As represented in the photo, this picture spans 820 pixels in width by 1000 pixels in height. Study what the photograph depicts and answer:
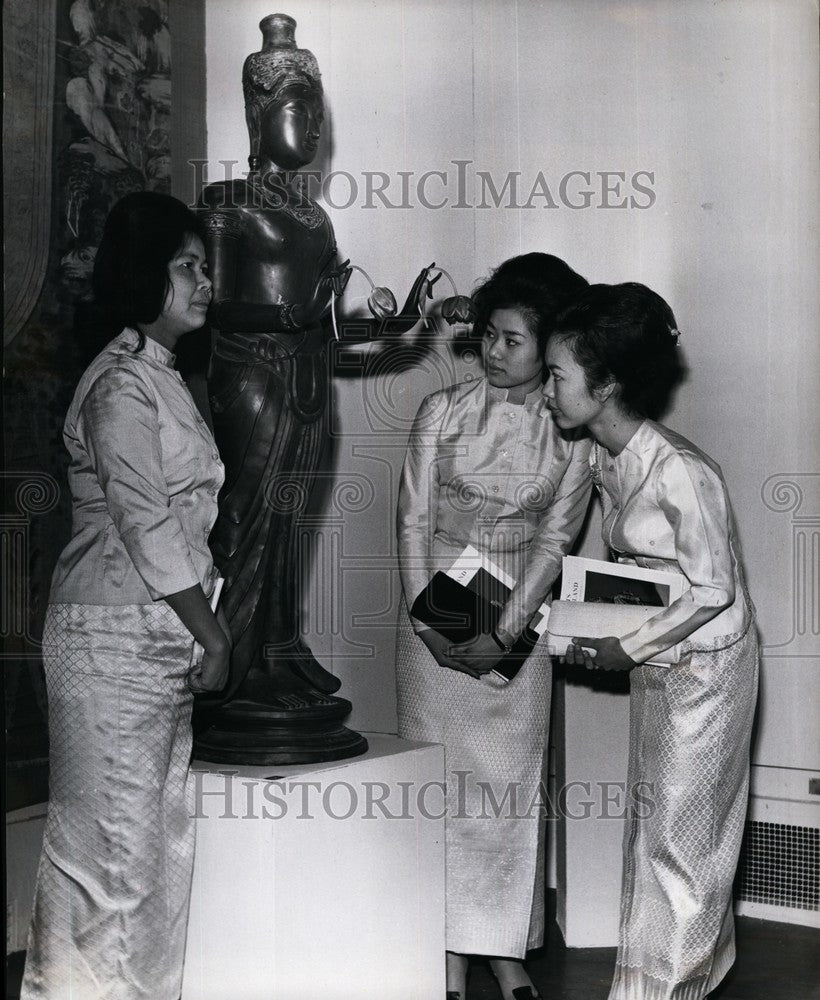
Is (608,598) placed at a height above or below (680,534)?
below

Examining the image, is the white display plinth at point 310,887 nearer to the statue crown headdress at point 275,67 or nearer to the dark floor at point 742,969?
the dark floor at point 742,969

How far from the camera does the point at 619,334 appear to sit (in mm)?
2297

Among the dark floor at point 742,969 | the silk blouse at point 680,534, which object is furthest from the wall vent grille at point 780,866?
the silk blouse at point 680,534

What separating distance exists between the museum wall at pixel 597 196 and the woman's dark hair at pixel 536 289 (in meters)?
0.40

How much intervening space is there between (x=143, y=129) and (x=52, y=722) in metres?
1.22

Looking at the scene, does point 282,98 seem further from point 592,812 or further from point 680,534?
point 592,812

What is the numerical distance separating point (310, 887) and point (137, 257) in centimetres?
108

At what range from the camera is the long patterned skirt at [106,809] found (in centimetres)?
205

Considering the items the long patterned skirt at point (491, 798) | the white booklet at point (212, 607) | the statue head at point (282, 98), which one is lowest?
the long patterned skirt at point (491, 798)

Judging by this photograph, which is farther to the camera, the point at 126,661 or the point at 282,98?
the point at 282,98

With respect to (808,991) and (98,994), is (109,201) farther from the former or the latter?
(808,991)

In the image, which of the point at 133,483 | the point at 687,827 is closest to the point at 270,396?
the point at 133,483

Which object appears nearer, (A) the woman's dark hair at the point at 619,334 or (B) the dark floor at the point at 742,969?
(A) the woman's dark hair at the point at 619,334

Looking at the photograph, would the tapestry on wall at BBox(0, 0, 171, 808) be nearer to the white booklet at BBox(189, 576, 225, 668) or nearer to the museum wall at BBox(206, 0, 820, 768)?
the white booklet at BBox(189, 576, 225, 668)
